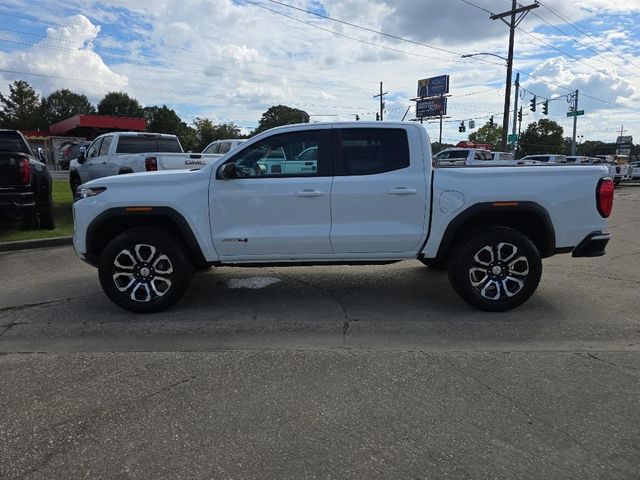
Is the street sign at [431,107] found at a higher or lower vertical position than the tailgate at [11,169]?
higher

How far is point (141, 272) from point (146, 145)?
7.64 m

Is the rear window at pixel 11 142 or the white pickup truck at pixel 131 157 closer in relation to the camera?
the rear window at pixel 11 142

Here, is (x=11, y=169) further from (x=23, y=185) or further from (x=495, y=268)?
(x=495, y=268)

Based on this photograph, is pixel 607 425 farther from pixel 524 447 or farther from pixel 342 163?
pixel 342 163

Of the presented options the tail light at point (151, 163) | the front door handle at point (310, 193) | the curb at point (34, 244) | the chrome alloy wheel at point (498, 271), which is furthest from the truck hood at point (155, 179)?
the tail light at point (151, 163)

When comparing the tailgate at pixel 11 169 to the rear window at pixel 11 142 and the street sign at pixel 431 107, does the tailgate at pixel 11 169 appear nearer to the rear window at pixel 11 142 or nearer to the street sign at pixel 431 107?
the rear window at pixel 11 142

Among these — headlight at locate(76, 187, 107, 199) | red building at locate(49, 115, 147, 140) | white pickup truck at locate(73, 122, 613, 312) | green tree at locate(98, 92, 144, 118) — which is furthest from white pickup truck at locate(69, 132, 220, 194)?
green tree at locate(98, 92, 144, 118)

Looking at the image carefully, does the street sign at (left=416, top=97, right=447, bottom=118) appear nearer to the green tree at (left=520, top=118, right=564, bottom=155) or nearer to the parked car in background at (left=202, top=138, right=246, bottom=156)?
the green tree at (left=520, top=118, right=564, bottom=155)

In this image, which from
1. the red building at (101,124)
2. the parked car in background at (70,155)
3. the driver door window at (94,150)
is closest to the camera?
the driver door window at (94,150)

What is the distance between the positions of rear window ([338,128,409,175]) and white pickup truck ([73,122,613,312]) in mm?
10

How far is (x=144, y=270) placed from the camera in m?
5.06

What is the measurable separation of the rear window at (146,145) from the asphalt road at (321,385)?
618 centimetres

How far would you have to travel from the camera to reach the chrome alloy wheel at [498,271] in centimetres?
499

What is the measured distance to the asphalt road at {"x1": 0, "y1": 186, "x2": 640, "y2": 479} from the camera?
106 inches
